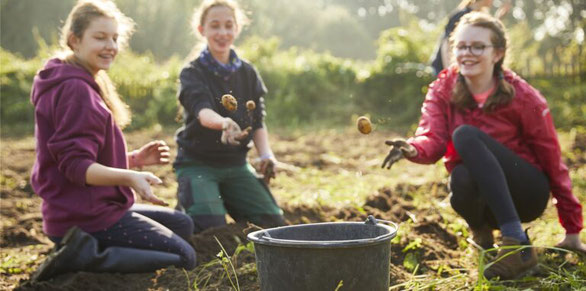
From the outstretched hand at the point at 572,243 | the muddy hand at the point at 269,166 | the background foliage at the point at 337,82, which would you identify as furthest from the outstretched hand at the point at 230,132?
the background foliage at the point at 337,82

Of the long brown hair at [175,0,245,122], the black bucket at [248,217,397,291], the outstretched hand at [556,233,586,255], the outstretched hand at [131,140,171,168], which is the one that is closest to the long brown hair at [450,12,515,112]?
the outstretched hand at [556,233,586,255]

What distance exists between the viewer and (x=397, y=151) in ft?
8.49

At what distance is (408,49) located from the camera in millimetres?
10852

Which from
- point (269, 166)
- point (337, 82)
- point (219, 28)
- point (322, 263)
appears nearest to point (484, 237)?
point (269, 166)

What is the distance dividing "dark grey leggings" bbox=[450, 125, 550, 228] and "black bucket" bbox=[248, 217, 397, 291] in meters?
0.94

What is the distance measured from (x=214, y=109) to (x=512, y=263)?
1.84m

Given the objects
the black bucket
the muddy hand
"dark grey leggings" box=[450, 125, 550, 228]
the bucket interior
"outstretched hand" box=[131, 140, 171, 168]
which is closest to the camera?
the black bucket

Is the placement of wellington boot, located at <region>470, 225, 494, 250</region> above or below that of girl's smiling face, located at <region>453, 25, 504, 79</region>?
below

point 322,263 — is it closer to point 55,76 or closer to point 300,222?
point 55,76

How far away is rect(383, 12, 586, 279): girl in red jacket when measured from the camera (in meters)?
2.70

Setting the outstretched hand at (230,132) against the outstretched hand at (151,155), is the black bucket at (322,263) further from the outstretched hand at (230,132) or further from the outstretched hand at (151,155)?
the outstretched hand at (151,155)

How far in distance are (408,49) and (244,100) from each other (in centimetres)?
770

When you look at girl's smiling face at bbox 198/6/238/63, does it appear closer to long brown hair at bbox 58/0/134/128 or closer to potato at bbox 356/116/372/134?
long brown hair at bbox 58/0/134/128

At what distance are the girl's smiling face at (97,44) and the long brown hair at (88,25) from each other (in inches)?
0.8
